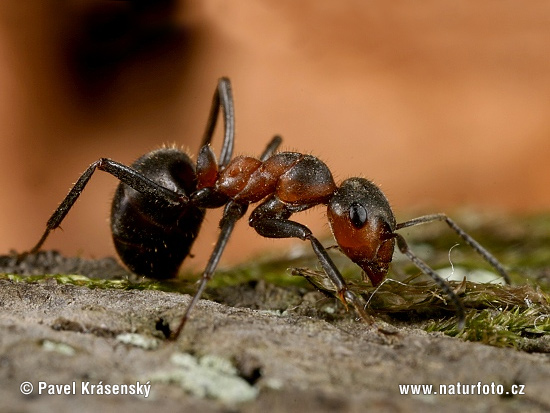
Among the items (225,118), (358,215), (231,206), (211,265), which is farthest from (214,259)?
(225,118)

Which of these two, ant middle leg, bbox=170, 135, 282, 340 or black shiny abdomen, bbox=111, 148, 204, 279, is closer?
ant middle leg, bbox=170, 135, 282, 340

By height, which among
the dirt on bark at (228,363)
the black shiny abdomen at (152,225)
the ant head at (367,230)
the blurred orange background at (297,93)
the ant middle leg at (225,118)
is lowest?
the dirt on bark at (228,363)

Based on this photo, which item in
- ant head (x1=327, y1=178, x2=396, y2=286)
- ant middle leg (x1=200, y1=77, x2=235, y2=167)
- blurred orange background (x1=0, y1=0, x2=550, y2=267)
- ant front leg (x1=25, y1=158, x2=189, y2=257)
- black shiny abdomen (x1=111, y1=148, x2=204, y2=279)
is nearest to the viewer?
ant head (x1=327, y1=178, x2=396, y2=286)

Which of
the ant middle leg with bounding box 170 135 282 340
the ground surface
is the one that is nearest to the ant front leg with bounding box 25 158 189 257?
the ant middle leg with bounding box 170 135 282 340

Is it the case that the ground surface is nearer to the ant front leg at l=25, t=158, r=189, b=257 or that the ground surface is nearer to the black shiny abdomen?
the ant front leg at l=25, t=158, r=189, b=257

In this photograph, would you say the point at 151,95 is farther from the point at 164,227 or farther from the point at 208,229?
the point at 164,227

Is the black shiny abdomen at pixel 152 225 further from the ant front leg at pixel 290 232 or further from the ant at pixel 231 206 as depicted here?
the ant front leg at pixel 290 232

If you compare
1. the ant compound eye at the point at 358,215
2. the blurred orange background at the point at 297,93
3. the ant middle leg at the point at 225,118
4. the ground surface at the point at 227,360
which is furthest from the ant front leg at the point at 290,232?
the blurred orange background at the point at 297,93
